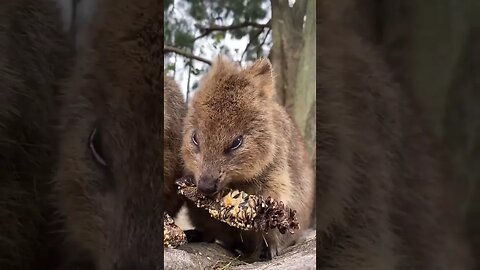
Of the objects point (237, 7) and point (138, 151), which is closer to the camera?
point (138, 151)

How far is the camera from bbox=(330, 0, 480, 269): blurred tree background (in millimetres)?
804

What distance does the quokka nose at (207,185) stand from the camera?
5.20 ft

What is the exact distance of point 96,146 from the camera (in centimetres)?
91

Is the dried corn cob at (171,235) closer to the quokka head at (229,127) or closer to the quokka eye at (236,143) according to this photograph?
the quokka head at (229,127)

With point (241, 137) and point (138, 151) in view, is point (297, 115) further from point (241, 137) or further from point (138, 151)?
point (138, 151)

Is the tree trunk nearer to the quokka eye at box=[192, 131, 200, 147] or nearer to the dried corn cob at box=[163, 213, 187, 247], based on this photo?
the quokka eye at box=[192, 131, 200, 147]

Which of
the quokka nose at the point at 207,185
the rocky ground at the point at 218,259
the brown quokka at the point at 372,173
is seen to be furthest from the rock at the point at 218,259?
the brown quokka at the point at 372,173

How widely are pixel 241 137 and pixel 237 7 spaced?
128 cm

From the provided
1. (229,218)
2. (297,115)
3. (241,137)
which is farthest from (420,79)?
(297,115)

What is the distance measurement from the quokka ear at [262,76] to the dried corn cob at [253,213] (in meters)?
Answer: 0.36

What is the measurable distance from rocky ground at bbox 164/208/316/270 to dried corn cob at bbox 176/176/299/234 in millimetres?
90

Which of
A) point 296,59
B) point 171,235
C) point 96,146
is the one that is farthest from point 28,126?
point 296,59

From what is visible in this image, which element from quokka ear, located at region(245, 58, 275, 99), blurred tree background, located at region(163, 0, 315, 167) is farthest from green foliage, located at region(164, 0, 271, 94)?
quokka ear, located at region(245, 58, 275, 99)

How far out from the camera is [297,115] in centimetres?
286
